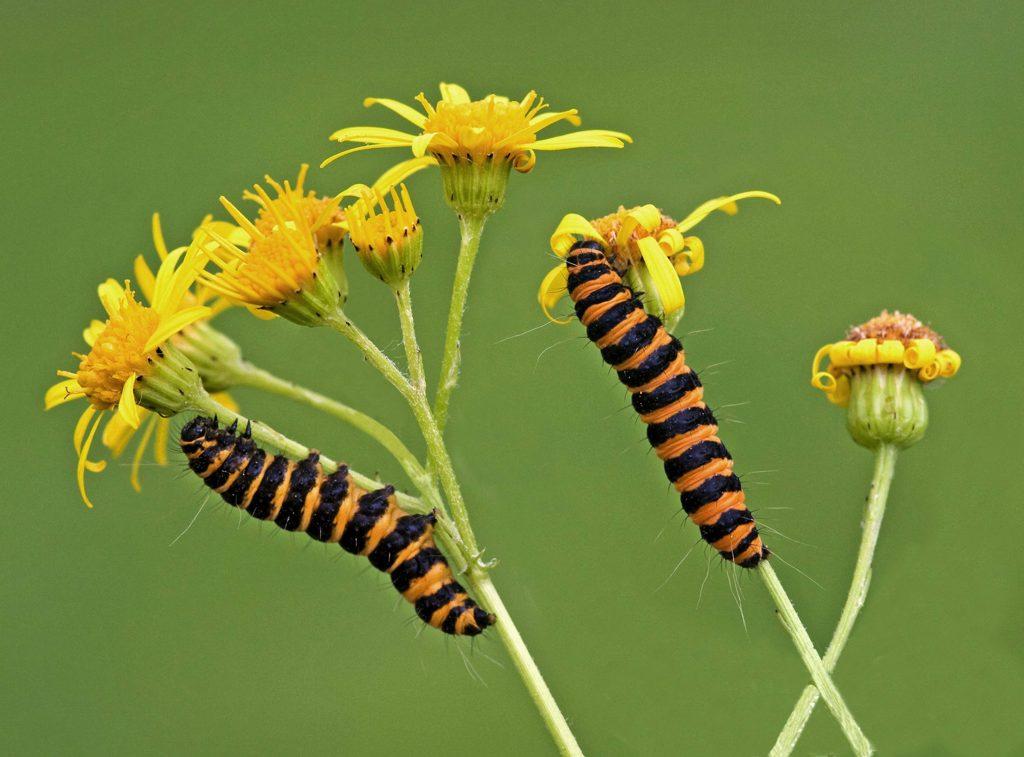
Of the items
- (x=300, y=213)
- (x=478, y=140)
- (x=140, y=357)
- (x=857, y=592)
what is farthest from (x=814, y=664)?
(x=140, y=357)

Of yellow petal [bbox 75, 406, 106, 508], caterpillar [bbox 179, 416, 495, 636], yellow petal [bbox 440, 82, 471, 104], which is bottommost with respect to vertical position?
yellow petal [bbox 75, 406, 106, 508]

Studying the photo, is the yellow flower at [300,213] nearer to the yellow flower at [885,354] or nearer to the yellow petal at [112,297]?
the yellow petal at [112,297]

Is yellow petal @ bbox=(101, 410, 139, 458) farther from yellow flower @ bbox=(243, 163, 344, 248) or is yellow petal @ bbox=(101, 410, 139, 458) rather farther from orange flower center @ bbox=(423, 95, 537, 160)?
orange flower center @ bbox=(423, 95, 537, 160)

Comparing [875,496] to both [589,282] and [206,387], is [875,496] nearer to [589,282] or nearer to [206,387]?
[589,282]

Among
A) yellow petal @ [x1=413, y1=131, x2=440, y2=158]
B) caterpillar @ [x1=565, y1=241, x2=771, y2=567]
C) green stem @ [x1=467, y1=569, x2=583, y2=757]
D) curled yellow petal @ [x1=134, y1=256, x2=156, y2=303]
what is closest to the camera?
green stem @ [x1=467, y1=569, x2=583, y2=757]

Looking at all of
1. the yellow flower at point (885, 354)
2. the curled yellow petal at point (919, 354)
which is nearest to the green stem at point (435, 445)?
the yellow flower at point (885, 354)

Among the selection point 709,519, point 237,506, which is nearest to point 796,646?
point 709,519

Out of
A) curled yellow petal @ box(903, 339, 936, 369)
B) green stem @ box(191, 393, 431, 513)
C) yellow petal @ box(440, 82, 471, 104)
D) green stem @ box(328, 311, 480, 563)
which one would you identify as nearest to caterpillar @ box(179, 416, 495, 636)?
green stem @ box(191, 393, 431, 513)
